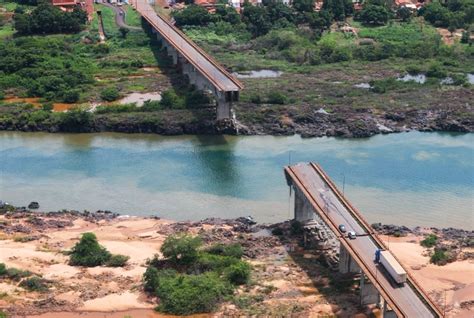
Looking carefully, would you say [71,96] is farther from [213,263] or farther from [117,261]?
[213,263]

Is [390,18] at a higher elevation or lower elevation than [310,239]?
higher

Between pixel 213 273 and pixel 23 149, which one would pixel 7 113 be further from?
pixel 213 273

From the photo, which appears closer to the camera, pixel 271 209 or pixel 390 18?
pixel 271 209

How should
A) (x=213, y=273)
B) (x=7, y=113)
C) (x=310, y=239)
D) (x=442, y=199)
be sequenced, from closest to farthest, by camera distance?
(x=213, y=273)
(x=310, y=239)
(x=442, y=199)
(x=7, y=113)

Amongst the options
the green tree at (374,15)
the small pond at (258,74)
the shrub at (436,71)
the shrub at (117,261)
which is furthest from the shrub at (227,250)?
the green tree at (374,15)

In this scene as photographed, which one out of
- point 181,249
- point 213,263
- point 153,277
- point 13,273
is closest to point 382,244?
point 213,263

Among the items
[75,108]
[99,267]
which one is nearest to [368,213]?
[99,267]
